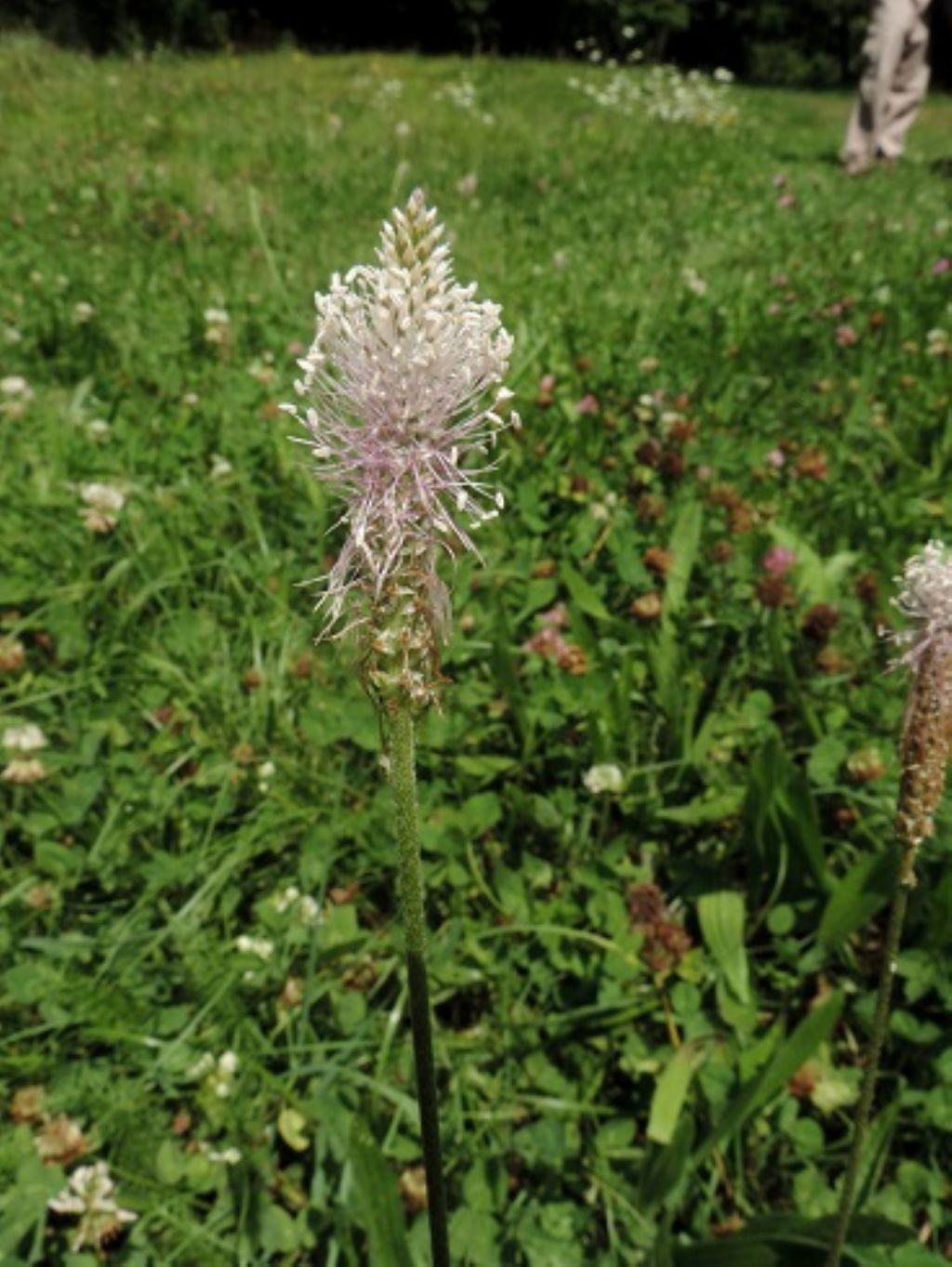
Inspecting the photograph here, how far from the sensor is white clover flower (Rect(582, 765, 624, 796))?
2.21 metres

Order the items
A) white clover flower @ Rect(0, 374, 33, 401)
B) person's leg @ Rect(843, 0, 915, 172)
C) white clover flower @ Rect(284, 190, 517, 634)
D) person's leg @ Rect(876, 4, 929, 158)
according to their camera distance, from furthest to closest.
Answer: person's leg @ Rect(876, 4, 929, 158), person's leg @ Rect(843, 0, 915, 172), white clover flower @ Rect(0, 374, 33, 401), white clover flower @ Rect(284, 190, 517, 634)

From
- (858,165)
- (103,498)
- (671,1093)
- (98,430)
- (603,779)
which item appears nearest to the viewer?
(671,1093)

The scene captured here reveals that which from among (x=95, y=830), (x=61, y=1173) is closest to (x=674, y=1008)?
(x=61, y=1173)

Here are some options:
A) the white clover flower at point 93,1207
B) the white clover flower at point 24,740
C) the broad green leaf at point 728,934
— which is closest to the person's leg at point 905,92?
the broad green leaf at point 728,934

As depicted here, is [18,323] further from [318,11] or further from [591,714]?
[318,11]

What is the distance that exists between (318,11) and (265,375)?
2404 centimetres

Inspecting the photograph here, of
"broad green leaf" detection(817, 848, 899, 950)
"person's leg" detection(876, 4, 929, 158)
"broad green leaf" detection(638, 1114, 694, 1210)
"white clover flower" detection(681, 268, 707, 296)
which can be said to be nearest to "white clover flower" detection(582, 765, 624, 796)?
"broad green leaf" detection(817, 848, 899, 950)

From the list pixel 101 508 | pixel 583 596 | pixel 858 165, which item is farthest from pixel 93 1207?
pixel 858 165

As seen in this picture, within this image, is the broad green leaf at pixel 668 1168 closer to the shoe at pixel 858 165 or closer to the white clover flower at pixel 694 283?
the white clover flower at pixel 694 283

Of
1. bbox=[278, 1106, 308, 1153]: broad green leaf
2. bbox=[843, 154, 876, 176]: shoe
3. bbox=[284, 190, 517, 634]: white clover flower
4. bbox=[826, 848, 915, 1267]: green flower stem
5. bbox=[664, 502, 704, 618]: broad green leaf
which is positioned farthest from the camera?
bbox=[843, 154, 876, 176]: shoe

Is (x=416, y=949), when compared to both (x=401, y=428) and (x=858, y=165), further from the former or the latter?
(x=858, y=165)

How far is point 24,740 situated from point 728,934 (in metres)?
1.44

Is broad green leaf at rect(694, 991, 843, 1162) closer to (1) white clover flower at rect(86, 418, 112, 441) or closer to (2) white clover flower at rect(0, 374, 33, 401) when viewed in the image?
(1) white clover flower at rect(86, 418, 112, 441)

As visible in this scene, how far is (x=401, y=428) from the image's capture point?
1039 mm
